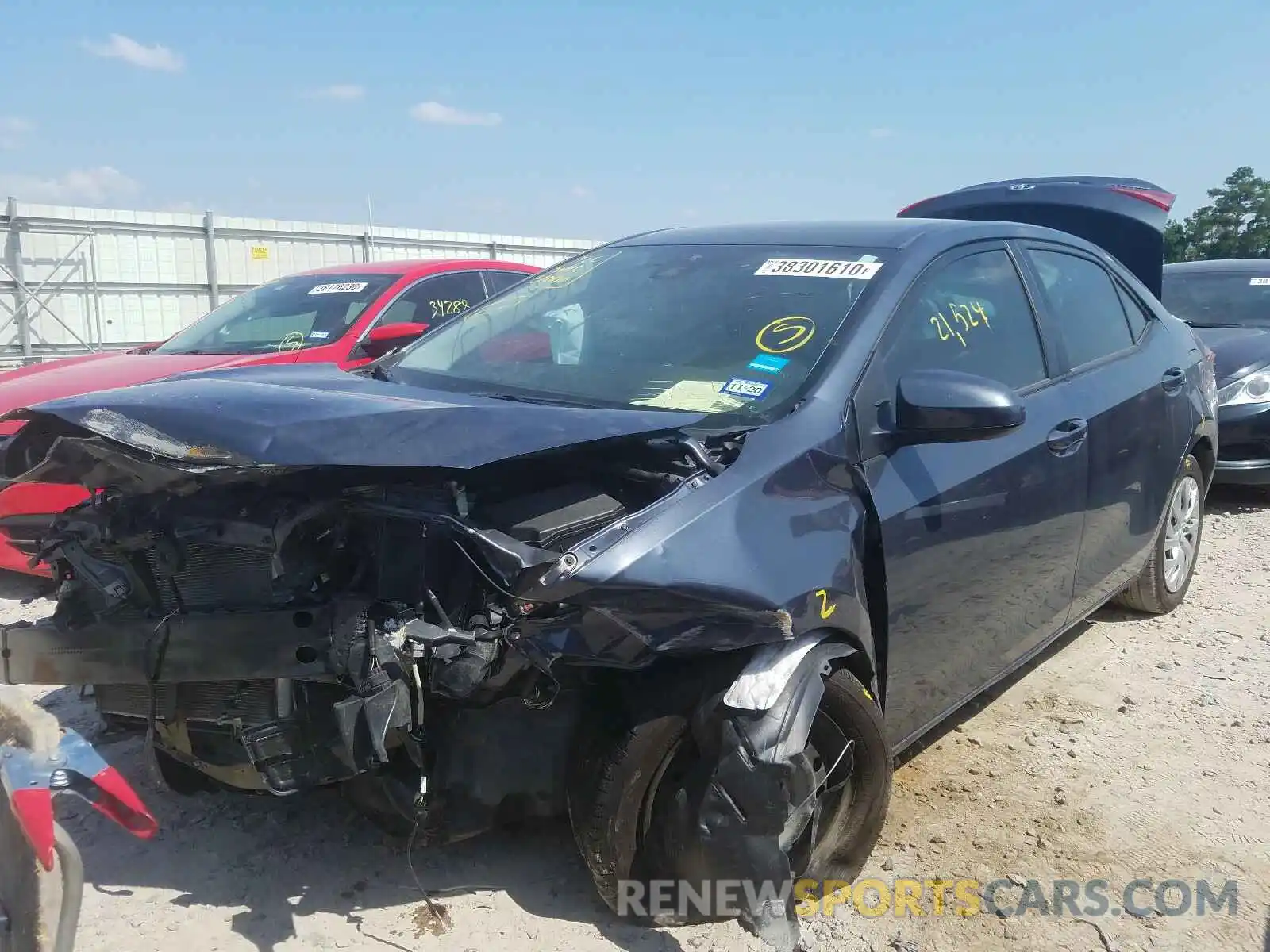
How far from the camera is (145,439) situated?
7.02ft

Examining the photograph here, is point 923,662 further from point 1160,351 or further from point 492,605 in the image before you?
point 1160,351

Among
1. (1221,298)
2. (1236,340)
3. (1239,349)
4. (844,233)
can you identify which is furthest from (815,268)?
(1221,298)

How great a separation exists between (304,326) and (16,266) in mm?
8067

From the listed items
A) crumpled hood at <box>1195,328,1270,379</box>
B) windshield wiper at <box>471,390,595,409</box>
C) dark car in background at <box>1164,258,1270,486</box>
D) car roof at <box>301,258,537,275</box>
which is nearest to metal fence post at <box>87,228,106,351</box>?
car roof at <box>301,258,537,275</box>

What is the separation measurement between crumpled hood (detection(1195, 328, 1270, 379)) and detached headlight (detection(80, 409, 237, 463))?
664 cm

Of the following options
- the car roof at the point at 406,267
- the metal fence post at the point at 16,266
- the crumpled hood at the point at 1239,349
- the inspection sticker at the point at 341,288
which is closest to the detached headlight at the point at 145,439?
the inspection sticker at the point at 341,288

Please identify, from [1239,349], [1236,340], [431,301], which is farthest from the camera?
[1236,340]

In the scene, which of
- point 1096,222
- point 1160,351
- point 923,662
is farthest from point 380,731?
point 1096,222

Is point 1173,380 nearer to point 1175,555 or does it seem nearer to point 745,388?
point 1175,555

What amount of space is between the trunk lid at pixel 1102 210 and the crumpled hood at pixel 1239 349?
1.55 meters

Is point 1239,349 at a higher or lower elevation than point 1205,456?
higher

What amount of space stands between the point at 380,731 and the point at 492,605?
337 mm

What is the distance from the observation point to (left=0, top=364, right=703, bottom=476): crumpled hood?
2064mm

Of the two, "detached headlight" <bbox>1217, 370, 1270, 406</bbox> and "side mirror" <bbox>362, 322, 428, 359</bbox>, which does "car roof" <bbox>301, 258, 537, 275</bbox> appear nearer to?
"side mirror" <bbox>362, 322, 428, 359</bbox>
